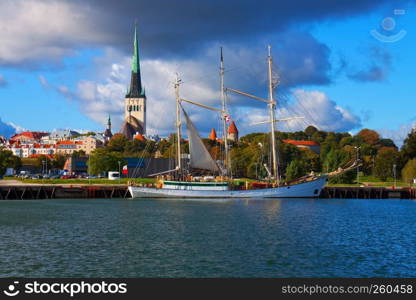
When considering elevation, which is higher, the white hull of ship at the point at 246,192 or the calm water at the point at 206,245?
the white hull of ship at the point at 246,192

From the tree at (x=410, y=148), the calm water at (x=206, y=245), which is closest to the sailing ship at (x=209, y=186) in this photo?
the calm water at (x=206, y=245)

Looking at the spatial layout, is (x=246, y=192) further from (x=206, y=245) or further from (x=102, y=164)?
(x=102, y=164)

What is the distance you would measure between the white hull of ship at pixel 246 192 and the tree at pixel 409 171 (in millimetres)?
32048

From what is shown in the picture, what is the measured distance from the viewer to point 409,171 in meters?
122

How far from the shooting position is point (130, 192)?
329 ft

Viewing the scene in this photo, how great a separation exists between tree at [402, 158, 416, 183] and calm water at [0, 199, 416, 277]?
61202 mm

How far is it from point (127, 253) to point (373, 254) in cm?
1615

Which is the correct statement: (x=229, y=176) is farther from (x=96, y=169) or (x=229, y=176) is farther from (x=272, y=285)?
(x=272, y=285)

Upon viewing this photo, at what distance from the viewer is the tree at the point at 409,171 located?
397 ft

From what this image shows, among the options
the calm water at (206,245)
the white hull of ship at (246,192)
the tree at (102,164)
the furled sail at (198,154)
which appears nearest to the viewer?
the calm water at (206,245)

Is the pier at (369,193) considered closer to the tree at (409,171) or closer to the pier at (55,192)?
the tree at (409,171)

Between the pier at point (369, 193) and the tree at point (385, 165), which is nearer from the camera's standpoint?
the pier at point (369, 193)

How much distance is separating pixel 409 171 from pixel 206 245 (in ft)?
308

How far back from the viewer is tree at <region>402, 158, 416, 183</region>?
397ft
